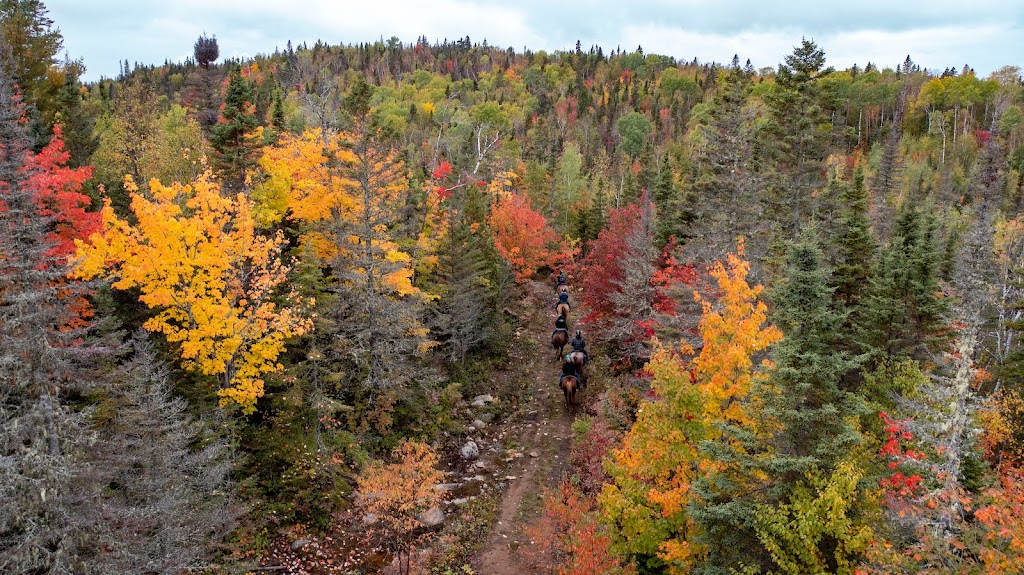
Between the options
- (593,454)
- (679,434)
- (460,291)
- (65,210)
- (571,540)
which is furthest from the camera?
(460,291)

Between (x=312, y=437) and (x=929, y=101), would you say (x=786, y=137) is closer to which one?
(x=312, y=437)

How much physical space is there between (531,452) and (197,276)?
1605 centimetres

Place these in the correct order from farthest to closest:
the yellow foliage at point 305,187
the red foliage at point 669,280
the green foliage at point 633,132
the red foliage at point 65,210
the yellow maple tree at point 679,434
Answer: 1. the green foliage at point 633,132
2. the yellow foliage at point 305,187
3. the red foliage at point 669,280
4. the red foliage at point 65,210
5. the yellow maple tree at point 679,434

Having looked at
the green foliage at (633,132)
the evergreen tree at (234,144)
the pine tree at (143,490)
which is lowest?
the pine tree at (143,490)

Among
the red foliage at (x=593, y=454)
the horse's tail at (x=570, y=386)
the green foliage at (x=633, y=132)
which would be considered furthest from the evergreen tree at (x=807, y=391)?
the green foliage at (x=633, y=132)

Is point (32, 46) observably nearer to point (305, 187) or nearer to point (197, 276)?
point (305, 187)

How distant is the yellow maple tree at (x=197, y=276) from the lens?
19188mm

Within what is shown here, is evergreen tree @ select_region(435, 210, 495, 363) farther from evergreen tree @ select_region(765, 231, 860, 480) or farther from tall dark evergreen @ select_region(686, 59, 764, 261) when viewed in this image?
evergreen tree @ select_region(765, 231, 860, 480)

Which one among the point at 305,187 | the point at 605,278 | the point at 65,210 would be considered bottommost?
the point at 605,278

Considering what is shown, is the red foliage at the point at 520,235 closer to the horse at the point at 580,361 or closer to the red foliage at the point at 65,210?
the horse at the point at 580,361

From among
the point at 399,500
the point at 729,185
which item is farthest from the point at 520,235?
the point at 399,500

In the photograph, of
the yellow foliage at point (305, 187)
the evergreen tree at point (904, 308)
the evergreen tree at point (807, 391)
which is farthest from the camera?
the yellow foliage at point (305, 187)

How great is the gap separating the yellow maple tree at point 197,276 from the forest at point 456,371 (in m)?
0.14

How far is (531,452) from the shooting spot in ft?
89.5
